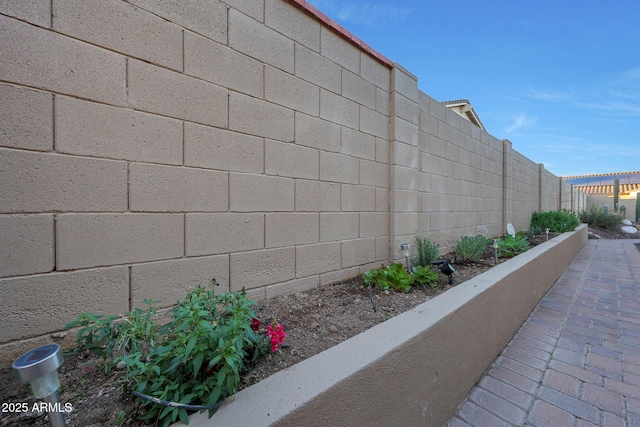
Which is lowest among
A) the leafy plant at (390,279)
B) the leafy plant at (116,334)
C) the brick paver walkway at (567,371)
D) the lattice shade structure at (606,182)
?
the brick paver walkway at (567,371)

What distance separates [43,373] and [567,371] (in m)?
2.91

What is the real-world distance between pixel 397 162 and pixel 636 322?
2917 millimetres

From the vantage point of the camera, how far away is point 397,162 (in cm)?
312

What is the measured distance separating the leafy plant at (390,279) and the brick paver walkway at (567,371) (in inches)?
32.8

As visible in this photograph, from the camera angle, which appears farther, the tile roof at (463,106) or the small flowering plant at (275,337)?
the tile roof at (463,106)

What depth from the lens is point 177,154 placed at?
168 centimetres

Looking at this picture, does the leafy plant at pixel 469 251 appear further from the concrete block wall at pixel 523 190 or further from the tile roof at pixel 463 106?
the tile roof at pixel 463 106

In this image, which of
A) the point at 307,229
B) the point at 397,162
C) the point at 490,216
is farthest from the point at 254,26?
the point at 490,216

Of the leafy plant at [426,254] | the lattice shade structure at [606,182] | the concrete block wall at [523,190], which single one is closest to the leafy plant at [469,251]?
the leafy plant at [426,254]

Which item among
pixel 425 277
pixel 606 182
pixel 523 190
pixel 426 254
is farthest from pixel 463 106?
pixel 606 182

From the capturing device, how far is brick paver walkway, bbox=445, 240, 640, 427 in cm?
164

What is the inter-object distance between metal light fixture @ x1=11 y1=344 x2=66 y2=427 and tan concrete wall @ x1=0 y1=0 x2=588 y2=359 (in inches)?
31.8

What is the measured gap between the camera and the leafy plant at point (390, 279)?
8.15 ft

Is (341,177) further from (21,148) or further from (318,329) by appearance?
(21,148)
